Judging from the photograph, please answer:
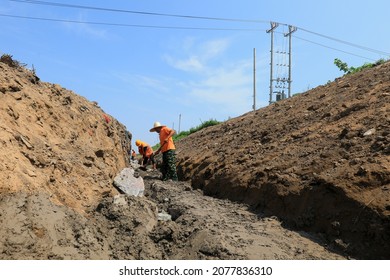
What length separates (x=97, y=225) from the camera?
192 inches

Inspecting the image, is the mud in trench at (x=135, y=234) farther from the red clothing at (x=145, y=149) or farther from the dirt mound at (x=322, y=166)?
the red clothing at (x=145, y=149)

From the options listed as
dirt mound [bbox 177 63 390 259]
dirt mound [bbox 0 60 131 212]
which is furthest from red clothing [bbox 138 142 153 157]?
dirt mound [bbox 0 60 131 212]

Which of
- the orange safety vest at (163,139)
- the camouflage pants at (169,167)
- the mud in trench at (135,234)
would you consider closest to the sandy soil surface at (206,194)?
the mud in trench at (135,234)

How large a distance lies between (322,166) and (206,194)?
2.73m

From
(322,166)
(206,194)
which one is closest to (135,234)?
(322,166)

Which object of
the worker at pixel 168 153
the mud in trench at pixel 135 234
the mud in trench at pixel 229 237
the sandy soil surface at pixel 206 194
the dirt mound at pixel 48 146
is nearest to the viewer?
the mud in trench at pixel 135 234

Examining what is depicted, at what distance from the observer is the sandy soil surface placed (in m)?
4.50

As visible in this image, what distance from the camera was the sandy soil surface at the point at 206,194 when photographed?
4.50 metres

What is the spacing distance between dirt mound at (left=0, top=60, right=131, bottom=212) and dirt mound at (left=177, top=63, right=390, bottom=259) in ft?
7.81

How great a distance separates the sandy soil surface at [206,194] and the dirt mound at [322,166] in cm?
2

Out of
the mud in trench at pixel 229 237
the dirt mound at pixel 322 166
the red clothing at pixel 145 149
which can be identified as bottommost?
the mud in trench at pixel 229 237

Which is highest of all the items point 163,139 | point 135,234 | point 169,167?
point 163,139

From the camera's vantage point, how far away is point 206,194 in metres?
8.35

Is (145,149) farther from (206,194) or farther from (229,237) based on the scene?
(229,237)
